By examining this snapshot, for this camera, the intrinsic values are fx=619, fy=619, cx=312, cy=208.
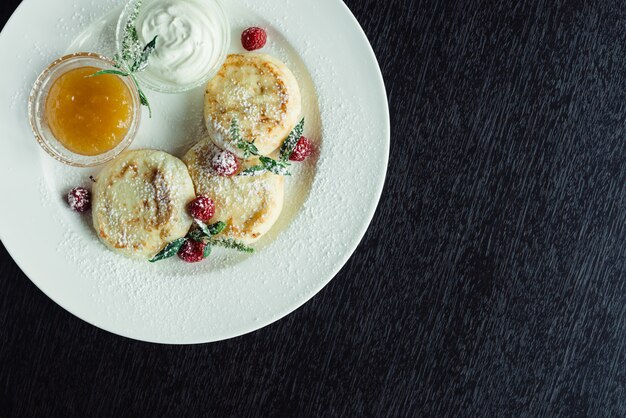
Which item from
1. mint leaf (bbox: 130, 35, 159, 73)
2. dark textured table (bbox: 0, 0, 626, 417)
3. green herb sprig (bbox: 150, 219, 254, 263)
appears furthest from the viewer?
dark textured table (bbox: 0, 0, 626, 417)

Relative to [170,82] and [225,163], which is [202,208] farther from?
[170,82]

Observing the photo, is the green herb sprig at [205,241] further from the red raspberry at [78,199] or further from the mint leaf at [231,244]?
the red raspberry at [78,199]

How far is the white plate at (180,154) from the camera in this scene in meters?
1.67

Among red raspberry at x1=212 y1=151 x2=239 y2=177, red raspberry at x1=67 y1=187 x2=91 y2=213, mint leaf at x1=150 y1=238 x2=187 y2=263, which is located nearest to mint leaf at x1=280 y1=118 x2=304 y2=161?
red raspberry at x1=212 y1=151 x2=239 y2=177

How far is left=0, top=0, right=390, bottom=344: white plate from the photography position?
1.67m

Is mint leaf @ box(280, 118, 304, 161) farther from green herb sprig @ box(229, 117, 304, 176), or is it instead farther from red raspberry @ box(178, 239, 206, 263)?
red raspberry @ box(178, 239, 206, 263)

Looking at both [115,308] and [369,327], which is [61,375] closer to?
[115,308]

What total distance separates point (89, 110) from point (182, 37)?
0.31 meters

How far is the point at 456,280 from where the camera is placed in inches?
72.4

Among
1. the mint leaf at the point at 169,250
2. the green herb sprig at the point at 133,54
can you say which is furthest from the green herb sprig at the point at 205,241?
the green herb sprig at the point at 133,54

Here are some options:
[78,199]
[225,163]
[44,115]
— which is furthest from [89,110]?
[225,163]

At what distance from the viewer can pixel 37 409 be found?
1.82 metres

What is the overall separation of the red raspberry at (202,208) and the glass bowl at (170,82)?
296 millimetres

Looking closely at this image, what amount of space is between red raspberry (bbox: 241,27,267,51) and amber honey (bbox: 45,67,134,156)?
0.34m
